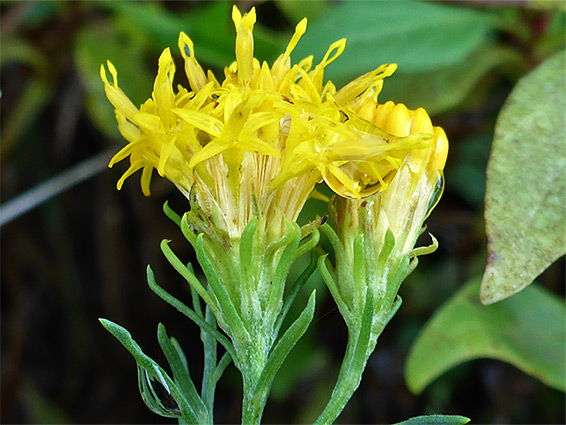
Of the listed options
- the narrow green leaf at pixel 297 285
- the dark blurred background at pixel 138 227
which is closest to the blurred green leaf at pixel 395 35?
the dark blurred background at pixel 138 227

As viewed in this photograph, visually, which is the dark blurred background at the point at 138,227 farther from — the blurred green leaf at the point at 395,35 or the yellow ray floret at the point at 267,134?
the yellow ray floret at the point at 267,134

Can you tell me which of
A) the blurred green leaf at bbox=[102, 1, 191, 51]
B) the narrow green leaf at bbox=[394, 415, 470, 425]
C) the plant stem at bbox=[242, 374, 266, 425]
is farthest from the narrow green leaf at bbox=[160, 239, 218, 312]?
the blurred green leaf at bbox=[102, 1, 191, 51]

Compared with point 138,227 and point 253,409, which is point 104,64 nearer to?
point 138,227

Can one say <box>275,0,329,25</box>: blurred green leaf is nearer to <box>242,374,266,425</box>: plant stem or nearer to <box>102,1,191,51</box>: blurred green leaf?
<box>102,1,191,51</box>: blurred green leaf

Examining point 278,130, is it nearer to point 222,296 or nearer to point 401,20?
point 222,296

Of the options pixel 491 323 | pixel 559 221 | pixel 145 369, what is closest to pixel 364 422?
pixel 491 323

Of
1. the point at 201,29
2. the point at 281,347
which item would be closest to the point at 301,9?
the point at 201,29
